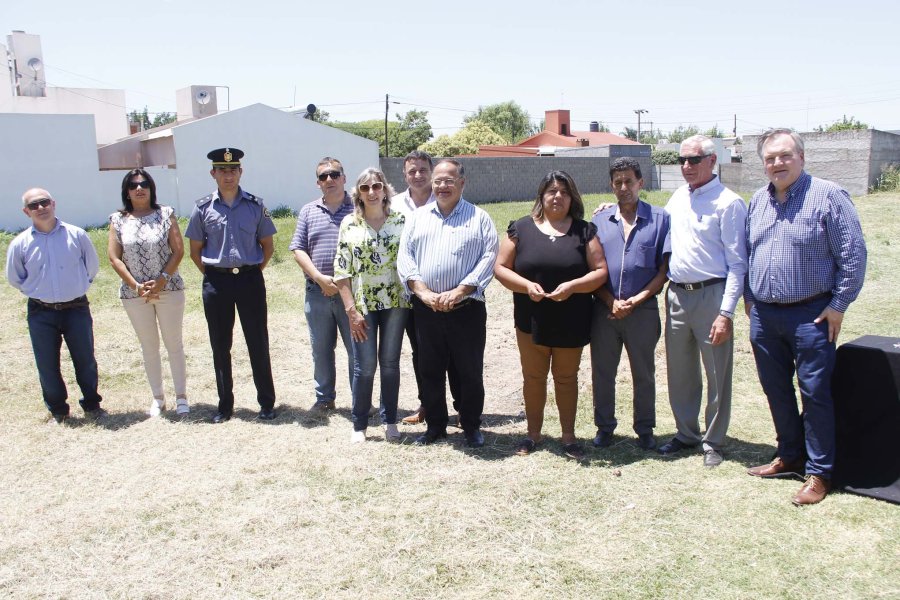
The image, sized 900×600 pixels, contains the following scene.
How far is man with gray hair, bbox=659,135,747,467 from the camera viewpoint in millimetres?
4258

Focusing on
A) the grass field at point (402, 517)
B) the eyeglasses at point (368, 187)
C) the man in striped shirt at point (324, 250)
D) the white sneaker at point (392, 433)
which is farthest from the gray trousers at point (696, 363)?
the man in striped shirt at point (324, 250)

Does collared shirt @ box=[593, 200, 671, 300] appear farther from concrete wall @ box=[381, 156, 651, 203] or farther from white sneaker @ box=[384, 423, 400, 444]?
concrete wall @ box=[381, 156, 651, 203]

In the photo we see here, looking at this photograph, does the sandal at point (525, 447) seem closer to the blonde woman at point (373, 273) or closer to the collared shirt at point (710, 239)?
the blonde woman at point (373, 273)

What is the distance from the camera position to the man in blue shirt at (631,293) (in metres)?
4.60

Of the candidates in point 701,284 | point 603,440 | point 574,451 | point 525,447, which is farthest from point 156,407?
point 701,284

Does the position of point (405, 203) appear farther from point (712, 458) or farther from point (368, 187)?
point (712, 458)

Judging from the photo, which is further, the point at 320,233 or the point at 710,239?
the point at 320,233

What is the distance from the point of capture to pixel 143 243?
5652 millimetres

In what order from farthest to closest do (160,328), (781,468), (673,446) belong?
1. (160,328)
2. (673,446)
3. (781,468)

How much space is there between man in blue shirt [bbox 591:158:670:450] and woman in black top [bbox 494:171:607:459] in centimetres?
14

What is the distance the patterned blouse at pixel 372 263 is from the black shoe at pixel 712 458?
84.4 inches

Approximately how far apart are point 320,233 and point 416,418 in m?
1.57

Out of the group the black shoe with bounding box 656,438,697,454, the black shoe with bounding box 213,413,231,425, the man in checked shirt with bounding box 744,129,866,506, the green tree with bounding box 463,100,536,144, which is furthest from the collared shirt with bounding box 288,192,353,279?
the green tree with bounding box 463,100,536,144

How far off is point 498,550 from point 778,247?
2.15m
